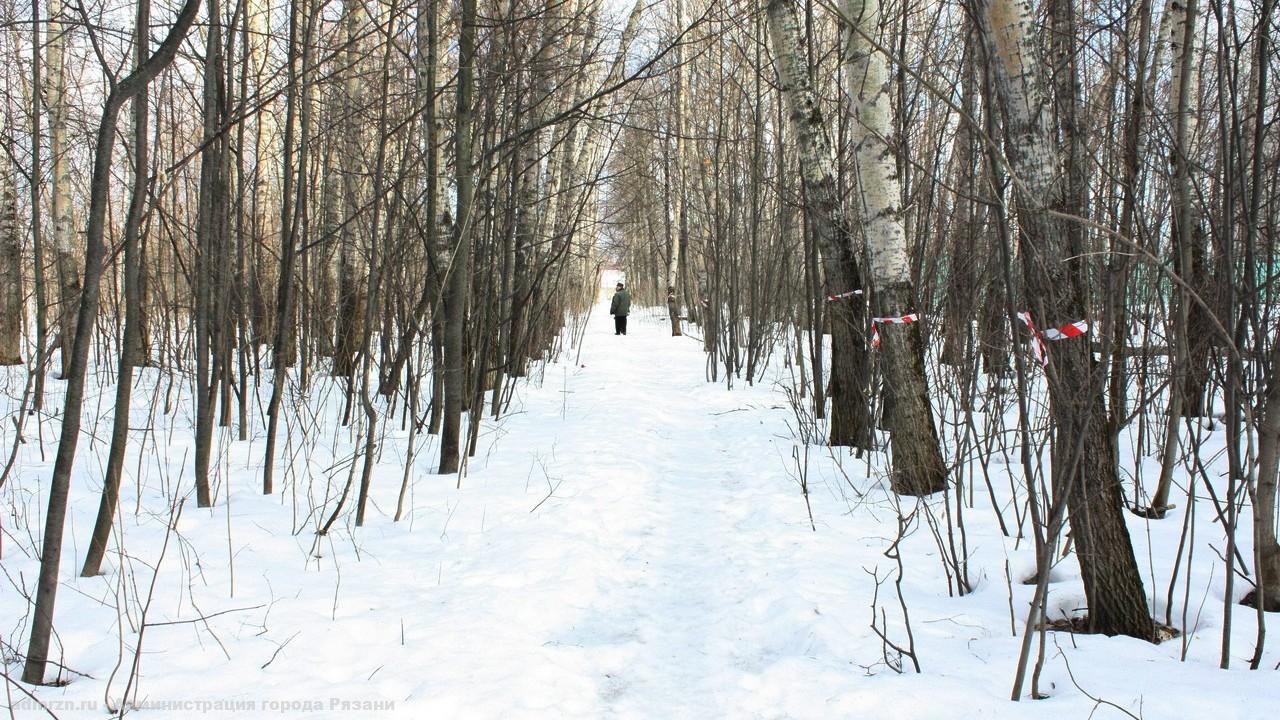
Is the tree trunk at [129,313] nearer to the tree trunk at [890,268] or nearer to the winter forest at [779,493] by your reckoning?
the winter forest at [779,493]

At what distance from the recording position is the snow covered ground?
6.85 ft

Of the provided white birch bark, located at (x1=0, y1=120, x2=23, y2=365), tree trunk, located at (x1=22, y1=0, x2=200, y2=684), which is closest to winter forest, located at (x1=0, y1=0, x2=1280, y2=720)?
tree trunk, located at (x1=22, y1=0, x2=200, y2=684)

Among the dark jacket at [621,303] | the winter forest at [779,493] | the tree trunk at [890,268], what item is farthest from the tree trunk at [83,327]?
the dark jacket at [621,303]

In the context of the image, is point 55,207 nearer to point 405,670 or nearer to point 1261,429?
point 405,670

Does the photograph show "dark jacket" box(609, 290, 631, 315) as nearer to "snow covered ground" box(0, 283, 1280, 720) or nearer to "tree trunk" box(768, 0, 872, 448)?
"tree trunk" box(768, 0, 872, 448)

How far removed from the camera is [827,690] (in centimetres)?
222

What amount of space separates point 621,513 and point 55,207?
28.9 feet

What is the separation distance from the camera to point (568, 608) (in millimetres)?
2881

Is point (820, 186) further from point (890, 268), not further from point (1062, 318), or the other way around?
point (1062, 318)

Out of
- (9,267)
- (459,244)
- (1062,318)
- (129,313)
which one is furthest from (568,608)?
(9,267)

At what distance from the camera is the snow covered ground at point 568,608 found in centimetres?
209

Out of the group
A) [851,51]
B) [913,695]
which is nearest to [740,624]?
[913,695]

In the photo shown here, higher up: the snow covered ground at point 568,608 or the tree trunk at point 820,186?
the tree trunk at point 820,186

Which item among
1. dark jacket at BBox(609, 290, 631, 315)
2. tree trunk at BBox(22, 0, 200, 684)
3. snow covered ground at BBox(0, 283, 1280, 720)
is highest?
dark jacket at BBox(609, 290, 631, 315)
